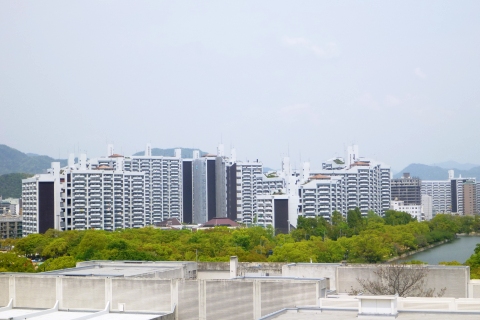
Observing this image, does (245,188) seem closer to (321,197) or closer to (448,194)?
(321,197)

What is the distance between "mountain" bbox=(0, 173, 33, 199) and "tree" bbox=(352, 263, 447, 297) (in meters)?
77.0

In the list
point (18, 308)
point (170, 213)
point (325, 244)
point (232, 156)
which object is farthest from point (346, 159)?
point (18, 308)

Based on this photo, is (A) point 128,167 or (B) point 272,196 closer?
(B) point 272,196

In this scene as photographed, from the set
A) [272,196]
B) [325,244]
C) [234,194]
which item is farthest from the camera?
[234,194]

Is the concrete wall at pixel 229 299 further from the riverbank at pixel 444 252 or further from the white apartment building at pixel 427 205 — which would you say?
the white apartment building at pixel 427 205

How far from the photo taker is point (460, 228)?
176 feet

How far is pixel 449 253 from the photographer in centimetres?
3825

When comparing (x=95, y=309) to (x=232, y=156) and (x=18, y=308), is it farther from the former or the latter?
(x=232, y=156)

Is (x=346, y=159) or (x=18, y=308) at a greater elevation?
(x=346, y=159)

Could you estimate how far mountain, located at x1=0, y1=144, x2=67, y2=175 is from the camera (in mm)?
137125

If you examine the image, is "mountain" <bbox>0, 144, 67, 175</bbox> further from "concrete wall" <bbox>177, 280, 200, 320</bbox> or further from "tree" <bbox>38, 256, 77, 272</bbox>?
"concrete wall" <bbox>177, 280, 200, 320</bbox>

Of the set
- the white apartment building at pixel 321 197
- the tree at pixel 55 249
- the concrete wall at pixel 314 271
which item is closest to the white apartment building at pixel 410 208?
the white apartment building at pixel 321 197

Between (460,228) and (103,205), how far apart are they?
2330 cm

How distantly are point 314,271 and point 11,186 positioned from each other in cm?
7930
